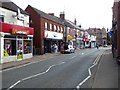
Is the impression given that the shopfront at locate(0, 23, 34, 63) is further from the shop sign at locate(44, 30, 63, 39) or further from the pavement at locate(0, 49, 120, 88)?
the shop sign at locate(44, 30, 63, 39)

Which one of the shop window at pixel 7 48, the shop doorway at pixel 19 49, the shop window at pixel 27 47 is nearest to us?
the shop window at pixel 7 48

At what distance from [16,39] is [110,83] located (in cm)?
1900

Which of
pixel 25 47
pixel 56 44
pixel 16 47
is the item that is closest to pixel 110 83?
pixel 16 47

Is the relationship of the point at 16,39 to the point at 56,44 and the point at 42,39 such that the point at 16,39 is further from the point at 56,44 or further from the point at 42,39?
the point at 56,44

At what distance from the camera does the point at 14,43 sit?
2939cm

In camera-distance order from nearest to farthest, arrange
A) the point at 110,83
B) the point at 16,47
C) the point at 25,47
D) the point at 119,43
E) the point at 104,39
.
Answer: the point at 110,83 → the point at 119,43 → the point at 16,47 → the point at 25,47 → the point at 104,39

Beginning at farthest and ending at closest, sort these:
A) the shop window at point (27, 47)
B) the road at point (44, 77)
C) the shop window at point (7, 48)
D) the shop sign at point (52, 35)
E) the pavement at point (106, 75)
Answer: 1. the shop sign at point (52, 35)
2. the shop window at point (27, 47)
3. the shop window at point (7, 48)
4. the road at point (44, 77)
5. the pavement at point (106, 75)

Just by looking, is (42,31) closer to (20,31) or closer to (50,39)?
(50,39)

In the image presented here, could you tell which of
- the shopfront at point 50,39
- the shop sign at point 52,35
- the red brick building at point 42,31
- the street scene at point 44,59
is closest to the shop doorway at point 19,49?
the street scene at point 44,59

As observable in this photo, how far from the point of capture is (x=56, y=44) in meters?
53.1

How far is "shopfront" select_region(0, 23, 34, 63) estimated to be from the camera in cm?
2694

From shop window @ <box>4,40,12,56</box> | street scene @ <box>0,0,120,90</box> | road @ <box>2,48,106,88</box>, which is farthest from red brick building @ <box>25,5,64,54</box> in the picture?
road @ <box>2,48,106,88</box>

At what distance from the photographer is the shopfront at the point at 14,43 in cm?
2694

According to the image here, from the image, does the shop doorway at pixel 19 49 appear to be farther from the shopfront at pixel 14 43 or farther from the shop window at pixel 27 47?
the shop window at pixel 27 47
